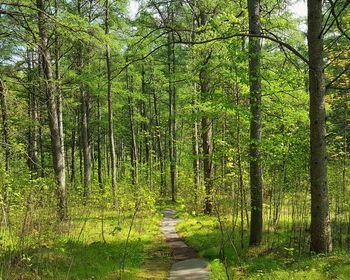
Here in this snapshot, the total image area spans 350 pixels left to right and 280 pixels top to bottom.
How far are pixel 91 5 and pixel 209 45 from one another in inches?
380

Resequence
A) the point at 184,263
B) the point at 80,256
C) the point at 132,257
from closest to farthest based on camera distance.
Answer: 1. the point at 80,256
2. the point at 184,263
3. the point at 132,257

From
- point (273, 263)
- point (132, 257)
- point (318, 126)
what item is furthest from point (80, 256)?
point (318, 126)

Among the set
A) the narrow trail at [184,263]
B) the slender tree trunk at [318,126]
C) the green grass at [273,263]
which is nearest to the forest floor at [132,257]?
the green grass at [273,263]

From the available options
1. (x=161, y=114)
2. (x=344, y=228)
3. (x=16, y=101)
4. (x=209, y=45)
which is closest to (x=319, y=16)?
(x=209, y=45)

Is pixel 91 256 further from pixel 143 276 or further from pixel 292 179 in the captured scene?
pixel 292 179

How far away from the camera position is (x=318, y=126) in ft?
23.4

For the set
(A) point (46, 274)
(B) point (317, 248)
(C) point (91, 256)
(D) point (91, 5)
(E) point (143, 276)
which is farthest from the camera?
(D) point (91, 5)

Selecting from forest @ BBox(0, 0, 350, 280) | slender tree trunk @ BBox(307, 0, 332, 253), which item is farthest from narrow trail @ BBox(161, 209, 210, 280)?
slender tree trunk @ BBox(307, 0, 332, 253)

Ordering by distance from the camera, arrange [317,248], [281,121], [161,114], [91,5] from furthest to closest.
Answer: [161,114] < [91,5] < [281,121] < [317,248]

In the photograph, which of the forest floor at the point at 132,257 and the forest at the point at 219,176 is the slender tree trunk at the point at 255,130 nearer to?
the forest at the point at 219,176

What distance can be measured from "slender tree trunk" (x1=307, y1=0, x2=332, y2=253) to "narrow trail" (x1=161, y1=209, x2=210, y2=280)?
8.27 feet

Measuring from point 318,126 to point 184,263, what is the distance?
4558 mm

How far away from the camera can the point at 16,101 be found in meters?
7.07

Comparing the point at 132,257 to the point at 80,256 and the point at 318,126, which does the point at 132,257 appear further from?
the point at 318,126
